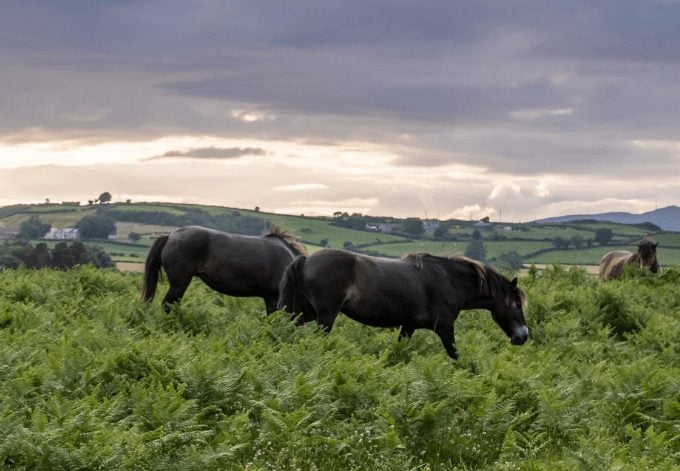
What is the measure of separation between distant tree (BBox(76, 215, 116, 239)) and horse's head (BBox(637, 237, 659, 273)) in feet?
291

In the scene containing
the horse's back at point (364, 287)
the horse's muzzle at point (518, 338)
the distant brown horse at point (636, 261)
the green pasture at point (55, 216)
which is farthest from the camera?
the green pasture at point (55, 216)

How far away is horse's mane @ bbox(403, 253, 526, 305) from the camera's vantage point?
48.7ft

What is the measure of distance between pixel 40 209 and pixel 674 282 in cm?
12255

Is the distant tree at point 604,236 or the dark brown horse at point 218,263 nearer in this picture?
the dark brown horse at point 218,263

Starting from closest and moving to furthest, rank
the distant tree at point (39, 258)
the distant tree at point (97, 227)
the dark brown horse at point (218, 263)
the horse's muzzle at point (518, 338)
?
the horse's muzzle at point (518, 338)
the dark brown horse at point (218, 263)
the distant tree at point (39, 258)
the distant tree at point (97, 227)

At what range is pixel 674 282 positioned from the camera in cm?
2677

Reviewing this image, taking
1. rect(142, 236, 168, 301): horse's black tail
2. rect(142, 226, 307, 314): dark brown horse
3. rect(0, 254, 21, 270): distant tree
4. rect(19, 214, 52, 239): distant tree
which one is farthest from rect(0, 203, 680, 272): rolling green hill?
rect(142, 226, 307, 314): dark brown horse

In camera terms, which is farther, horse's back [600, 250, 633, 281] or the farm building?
the farm building

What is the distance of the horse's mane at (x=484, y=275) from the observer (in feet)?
48.7

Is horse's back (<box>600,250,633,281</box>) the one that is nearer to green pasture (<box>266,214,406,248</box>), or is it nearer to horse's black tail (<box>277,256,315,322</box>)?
horse's black tail (<box>277,256,315,322</box>)

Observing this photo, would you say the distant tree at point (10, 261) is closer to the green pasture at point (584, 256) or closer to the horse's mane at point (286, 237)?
the horse's mane at point (286, 237)

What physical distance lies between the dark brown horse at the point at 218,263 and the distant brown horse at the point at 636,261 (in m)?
15.9

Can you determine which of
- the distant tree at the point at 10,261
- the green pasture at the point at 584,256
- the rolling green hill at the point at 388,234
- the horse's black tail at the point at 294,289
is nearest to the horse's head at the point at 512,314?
the horse's black tail at the point at 294,289

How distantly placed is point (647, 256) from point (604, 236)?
85523 millimetres
